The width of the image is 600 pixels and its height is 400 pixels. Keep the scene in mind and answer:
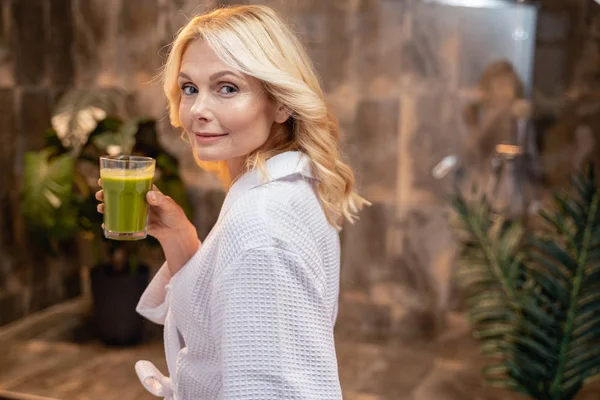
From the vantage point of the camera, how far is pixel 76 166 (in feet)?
12.2

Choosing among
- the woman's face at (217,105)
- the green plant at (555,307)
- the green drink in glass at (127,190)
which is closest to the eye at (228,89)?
the woman's face at (217,105)

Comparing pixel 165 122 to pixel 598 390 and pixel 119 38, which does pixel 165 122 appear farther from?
pixel 598 390

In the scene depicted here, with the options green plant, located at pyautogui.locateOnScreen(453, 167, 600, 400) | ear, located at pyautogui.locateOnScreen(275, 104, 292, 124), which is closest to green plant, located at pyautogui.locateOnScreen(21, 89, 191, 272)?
green plant, located at pyautogui.locateOnScreen(453, 167, 600, 400)

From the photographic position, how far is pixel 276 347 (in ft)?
3.76

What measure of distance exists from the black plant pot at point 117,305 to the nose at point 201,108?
266 centimetres

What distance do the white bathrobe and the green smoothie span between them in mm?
194

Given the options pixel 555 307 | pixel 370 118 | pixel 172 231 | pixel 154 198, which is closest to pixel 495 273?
pixel 555 307

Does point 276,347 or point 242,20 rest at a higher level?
point 242,20

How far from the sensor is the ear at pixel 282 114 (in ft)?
4.59

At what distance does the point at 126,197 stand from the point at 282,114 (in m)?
0.35

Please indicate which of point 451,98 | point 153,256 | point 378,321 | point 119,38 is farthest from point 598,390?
point 119,38

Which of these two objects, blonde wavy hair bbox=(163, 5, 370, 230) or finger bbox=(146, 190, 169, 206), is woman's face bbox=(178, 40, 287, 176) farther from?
finger bbox=(146, 190, 169, 206)

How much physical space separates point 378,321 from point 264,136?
9.23ft

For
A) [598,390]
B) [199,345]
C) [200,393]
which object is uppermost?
[199,345]
